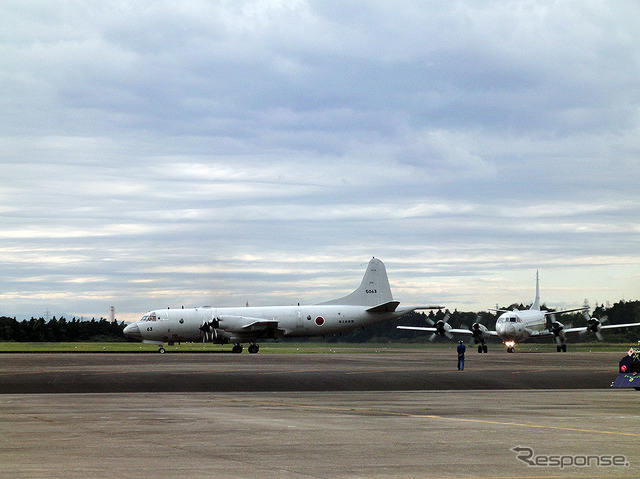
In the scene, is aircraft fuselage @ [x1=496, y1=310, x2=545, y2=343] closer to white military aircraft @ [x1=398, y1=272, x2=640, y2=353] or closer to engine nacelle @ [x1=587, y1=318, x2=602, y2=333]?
white military aircraft @ [x1=398, y1=272, x2=640, y2=353]

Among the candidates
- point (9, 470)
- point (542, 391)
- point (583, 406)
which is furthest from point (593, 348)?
point (9, 470)

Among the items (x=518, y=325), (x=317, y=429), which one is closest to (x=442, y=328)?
(x=518, y=325)

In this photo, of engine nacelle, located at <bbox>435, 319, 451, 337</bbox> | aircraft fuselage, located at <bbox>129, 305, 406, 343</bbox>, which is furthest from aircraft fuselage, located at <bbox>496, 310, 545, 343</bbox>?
aircraft fuselage, located at <bbox>129, 305, 406, 343</bbox>

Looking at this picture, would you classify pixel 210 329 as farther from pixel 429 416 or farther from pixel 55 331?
pixel 429 416

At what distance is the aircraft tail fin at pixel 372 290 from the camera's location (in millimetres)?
87938

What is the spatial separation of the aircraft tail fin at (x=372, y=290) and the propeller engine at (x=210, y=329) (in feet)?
41.9

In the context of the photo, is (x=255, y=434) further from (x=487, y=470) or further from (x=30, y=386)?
(x=30, y=386)

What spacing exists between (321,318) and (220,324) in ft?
34.6

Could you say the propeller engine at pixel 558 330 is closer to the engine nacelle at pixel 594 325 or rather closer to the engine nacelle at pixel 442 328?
the engine nacelle at pixel 594 325

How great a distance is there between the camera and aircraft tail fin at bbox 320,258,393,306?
289ft

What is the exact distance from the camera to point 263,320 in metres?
82.0

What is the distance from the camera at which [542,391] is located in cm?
3030

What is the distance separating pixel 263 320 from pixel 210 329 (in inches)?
208

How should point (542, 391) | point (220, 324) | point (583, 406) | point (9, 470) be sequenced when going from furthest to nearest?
point (220, 324) → point (542, 391) → point (583, 406) → point (9, 470)
